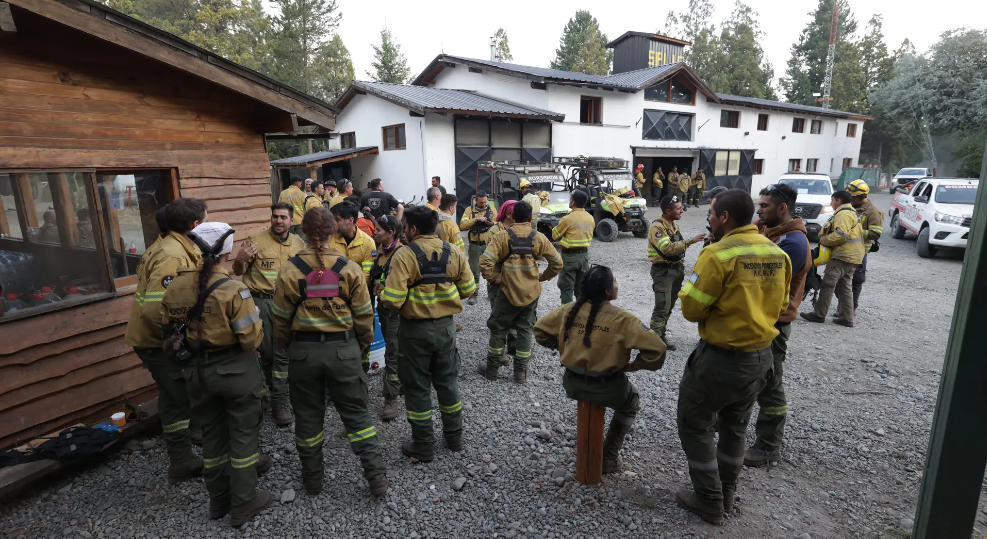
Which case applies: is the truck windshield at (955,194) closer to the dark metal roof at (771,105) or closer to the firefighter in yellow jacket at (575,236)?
the firefighter in yellow jacket at (575,236)

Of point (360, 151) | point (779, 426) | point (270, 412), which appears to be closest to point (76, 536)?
point (270, 412)

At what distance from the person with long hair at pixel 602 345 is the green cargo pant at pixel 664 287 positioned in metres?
2.77

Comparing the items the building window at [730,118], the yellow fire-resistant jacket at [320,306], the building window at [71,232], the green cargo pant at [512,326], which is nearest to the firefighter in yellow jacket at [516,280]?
the green cargo pant at [512,326]

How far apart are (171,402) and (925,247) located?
14.6 metres

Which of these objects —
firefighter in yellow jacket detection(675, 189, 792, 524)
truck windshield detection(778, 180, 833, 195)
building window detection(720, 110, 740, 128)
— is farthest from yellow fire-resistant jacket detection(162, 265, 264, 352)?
building window detection(720, 110, 740, 128)

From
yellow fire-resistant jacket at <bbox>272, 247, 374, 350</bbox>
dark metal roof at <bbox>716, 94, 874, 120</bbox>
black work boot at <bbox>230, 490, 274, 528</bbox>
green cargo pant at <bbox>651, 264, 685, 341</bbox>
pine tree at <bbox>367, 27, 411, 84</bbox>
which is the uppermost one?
pine tree at <bbox>367, 27, 411, 84</bbox>

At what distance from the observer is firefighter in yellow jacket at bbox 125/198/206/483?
3383 mm

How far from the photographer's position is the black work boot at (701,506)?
3113 mm

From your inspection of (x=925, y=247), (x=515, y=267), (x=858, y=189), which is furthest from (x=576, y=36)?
(x=515, y=267)

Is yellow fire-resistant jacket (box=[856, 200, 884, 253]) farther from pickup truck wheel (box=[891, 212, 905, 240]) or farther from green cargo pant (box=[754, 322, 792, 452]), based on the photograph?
pickup truck wheel (box=[891, 212, 905, 240])

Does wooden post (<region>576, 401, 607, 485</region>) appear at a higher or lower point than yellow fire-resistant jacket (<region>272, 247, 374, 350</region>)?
lower

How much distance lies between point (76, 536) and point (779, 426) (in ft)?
16.1

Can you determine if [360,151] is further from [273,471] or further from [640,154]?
[273,471]

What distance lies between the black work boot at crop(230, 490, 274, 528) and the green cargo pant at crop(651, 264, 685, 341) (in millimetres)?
4372
